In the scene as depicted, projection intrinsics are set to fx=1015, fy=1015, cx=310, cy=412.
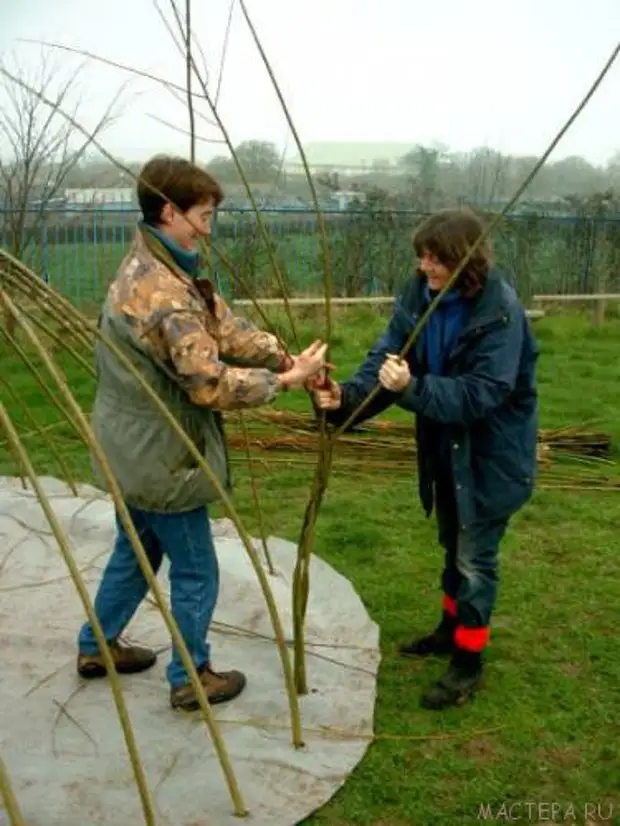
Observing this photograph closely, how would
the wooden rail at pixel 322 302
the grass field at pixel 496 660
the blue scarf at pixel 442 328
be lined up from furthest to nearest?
the wooden rail at pixel 322 302 < the blue scarf at pixel 442 328 < the grass field at pixel 496 660

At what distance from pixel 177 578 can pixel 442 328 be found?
2.95ft

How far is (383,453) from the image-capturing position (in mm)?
5066

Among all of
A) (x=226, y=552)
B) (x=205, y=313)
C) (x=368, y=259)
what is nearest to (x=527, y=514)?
(x=226, y=552)

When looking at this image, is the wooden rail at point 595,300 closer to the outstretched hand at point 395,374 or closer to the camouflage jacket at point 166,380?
the outstretched hand at point 395,374

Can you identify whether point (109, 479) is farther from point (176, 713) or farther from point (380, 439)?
point (380, 439)

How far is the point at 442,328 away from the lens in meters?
2.54

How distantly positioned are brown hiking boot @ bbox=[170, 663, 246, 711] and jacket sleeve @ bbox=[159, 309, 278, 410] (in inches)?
29.9

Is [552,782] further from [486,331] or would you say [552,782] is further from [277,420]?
[277,420]

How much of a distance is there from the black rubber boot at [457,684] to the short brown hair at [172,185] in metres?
1.35

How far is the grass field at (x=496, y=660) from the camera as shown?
2.26 meters

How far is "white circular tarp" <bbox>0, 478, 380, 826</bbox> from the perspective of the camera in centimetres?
220

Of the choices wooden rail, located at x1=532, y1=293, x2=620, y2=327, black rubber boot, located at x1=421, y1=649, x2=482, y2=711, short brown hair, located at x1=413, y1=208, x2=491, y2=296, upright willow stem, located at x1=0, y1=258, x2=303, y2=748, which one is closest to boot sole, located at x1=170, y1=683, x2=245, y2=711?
upright willow stem, located at x1=0, y1=258, x2=303, y2=748

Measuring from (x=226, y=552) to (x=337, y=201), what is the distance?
27.7 ft

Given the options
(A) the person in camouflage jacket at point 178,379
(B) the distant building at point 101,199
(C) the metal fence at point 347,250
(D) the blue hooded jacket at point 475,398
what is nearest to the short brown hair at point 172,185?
(A) the person in camouflage jacket at point 178,379
